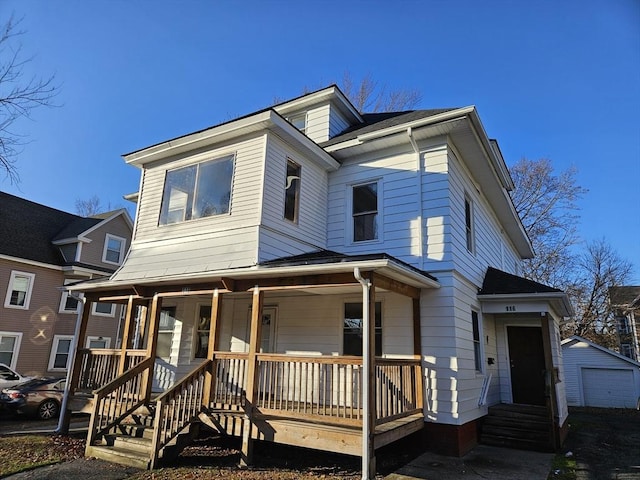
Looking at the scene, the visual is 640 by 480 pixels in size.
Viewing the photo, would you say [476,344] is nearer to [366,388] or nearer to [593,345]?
[366,388]

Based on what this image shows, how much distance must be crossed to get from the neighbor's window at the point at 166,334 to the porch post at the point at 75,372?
72.3 inches

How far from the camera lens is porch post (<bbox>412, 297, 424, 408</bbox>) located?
752cm

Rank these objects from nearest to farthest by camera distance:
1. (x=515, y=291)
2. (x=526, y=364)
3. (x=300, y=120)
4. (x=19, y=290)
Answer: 1. (x=515, y=291)
2. (x=526, y=364)
3. (x=300, y=120)
4. (x=19, y=290)

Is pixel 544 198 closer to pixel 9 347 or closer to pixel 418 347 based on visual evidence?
pixel 418 347

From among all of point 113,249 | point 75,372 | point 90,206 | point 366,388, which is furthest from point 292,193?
point 90,206

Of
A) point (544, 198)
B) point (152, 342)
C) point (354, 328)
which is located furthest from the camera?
point (544, 198)

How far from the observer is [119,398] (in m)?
7.89

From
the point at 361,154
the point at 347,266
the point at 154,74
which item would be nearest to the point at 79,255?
the point at 154,74

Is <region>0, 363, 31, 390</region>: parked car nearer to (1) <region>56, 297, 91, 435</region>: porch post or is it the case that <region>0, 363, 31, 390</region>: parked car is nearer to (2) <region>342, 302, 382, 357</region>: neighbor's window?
(1) <region>56, 297, 91, 435</region>: porch post

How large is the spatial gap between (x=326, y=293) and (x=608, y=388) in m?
17.5

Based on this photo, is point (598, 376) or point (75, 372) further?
point (598, 376)

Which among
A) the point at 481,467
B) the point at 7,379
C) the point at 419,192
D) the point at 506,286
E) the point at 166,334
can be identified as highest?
A: the point at 419,192

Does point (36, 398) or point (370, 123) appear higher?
point (370, 123)

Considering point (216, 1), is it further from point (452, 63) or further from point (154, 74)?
point (452, 63)
